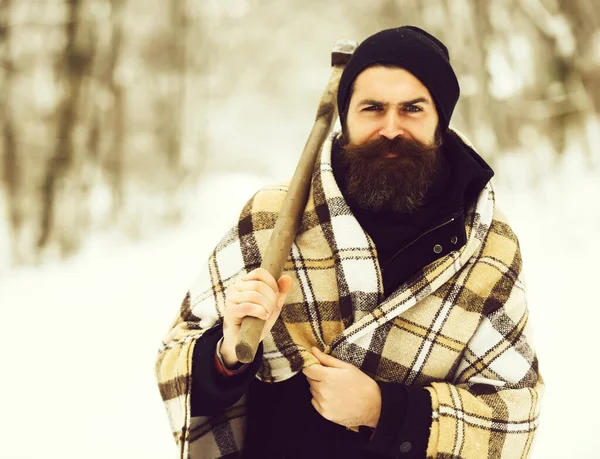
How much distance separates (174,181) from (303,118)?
541 mm

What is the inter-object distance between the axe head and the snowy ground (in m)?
1.00

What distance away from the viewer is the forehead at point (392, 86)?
96cm

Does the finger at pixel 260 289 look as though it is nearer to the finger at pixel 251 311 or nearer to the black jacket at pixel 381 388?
the finger at pixel 251 311

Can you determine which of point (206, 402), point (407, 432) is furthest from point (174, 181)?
point (407, 432)

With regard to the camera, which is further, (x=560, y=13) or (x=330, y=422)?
(x=560, y=13)

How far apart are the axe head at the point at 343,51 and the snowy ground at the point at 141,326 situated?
1.00 m

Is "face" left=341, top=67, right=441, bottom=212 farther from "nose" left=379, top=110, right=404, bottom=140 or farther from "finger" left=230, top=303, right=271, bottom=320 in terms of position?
"finger" left=230, top=303, right=271, bottom=320

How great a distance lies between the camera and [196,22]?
6.57 ft

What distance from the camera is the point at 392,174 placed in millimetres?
957

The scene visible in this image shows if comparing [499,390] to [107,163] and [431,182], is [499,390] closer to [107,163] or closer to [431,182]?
[431,182]

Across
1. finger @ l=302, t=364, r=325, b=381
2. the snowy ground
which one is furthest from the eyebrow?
the snowy ground

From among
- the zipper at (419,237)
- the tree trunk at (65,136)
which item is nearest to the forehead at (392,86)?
the zipper at (419,237)

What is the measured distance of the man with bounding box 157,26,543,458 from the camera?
2.87 ft

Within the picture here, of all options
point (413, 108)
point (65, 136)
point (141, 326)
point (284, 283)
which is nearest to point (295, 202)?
point (284, 283)
